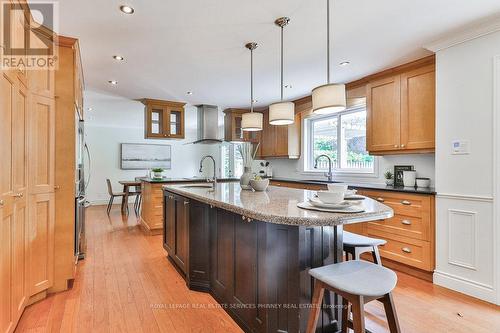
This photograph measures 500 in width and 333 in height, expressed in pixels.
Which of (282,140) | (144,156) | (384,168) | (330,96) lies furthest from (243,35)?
(144,156)

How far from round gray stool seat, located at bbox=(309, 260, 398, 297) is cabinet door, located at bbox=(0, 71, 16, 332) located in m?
1.77

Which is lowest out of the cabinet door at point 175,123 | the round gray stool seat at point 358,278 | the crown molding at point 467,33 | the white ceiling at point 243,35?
the round gray stool seat at point 358,278

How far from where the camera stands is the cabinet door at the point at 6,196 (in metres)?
1.54

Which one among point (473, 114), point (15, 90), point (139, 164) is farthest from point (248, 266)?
point (139, 164)

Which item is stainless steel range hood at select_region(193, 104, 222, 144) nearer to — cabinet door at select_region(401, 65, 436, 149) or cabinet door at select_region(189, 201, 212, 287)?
cabinet door at select_region(189, 201, 212, 287)

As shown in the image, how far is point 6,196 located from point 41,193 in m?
0.74

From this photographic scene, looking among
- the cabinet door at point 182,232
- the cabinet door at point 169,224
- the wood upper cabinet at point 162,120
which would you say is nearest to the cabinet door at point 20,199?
the cabinet door at point 182,232

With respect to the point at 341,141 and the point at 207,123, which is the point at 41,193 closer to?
the point at 207,123

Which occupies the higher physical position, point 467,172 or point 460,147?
point 460,147

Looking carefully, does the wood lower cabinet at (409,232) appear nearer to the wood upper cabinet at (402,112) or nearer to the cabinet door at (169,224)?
the wood upper cabinet at (402,112)

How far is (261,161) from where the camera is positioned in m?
6.25

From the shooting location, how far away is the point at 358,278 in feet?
4.28

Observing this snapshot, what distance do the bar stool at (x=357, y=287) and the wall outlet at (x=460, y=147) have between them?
1829 mm

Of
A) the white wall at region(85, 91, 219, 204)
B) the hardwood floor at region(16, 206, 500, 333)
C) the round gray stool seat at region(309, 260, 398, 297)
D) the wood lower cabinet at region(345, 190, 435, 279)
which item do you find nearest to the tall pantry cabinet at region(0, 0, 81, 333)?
the hardwood floor at region(16, 206, 500, 333)
